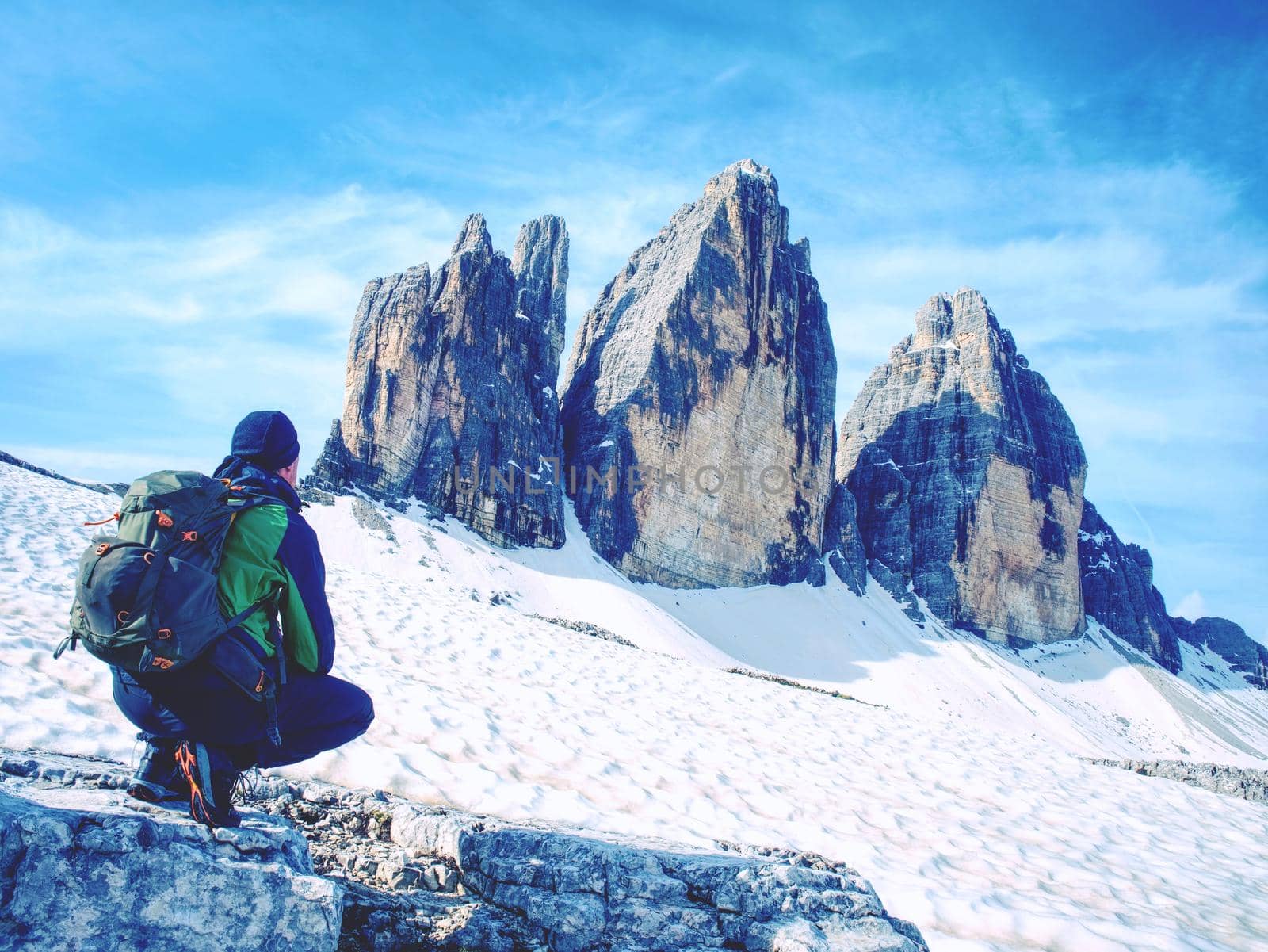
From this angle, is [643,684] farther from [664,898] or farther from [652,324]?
[652,324]

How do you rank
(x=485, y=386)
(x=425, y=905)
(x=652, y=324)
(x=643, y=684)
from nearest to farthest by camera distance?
(x=425, y=905), (x=643, y=684), (x=485, y=386), (x=652, y=324)

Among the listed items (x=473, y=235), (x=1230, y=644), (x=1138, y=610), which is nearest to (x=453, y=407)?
(x=473, y=235)

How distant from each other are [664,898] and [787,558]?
4031 centimetres

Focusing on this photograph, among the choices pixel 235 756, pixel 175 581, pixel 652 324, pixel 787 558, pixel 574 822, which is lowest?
pixel 574 822

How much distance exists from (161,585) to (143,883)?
0.84 metres

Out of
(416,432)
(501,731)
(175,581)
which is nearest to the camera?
(175,581)

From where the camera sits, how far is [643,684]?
1099cm

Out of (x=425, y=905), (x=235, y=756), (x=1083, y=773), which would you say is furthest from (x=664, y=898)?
(x=1083, y=773)

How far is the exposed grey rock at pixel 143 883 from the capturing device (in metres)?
2.13

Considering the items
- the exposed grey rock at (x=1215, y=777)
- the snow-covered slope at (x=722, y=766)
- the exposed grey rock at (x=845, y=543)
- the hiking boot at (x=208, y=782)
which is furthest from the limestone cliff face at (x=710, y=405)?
the hiking boot at (x=208, y=782)

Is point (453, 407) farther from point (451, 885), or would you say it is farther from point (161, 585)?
point (161, 585)

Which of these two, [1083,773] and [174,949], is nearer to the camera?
[174,949]

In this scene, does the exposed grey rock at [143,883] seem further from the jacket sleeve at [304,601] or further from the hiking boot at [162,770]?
the jacket sleeve at [304,601]

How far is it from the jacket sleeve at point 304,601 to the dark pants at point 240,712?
0.10 meters
